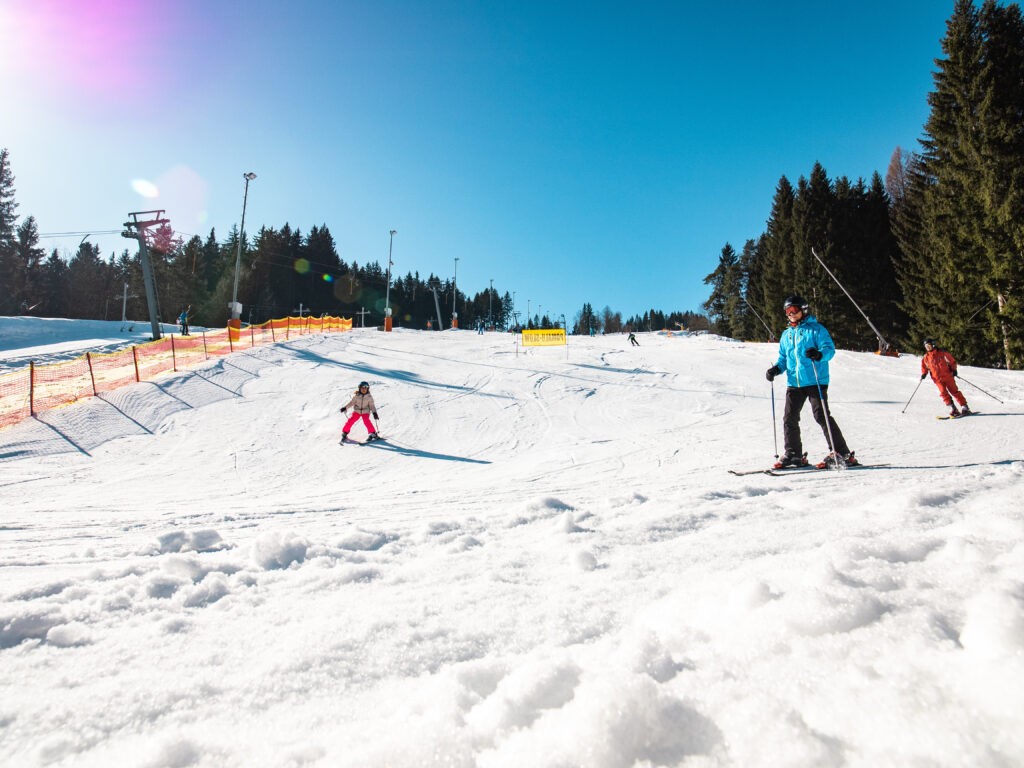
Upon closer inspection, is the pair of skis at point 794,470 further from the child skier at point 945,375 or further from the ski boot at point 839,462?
the child skier at point 945,375

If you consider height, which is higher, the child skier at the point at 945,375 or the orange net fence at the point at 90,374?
the child skier at the point at 945,375

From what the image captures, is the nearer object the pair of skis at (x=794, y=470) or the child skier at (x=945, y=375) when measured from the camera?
the pair of skis at (x=794, y=470)

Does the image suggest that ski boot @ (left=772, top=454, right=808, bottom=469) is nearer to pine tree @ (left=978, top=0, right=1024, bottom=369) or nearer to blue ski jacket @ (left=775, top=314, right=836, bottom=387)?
blue ski jacket @ (left=775, top=314, right=836, bottom=387)

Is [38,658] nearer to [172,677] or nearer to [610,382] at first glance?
[172,677]

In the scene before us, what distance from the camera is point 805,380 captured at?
6348 millimetres

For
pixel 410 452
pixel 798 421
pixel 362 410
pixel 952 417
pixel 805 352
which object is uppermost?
pixel 805 352

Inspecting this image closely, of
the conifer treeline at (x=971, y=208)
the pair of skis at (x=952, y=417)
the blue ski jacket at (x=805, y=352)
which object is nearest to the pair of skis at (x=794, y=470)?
the blue ski jacket at (x=805, y=352)

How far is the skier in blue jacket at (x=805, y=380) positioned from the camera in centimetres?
596

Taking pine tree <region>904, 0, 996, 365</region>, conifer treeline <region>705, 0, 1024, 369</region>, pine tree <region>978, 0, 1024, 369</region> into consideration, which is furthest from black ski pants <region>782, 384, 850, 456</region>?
pine tree <region>904, 0, 996, 365</region>

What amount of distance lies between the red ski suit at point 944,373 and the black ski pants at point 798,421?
6377 millimetres

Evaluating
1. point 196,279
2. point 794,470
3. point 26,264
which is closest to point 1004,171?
point 794,470

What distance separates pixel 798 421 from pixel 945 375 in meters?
7.04

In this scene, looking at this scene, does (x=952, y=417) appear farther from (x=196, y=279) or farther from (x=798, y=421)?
(x=196, y=279)

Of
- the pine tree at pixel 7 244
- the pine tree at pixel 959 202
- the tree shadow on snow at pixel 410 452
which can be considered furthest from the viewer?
the pine tree at pixel 7 244
